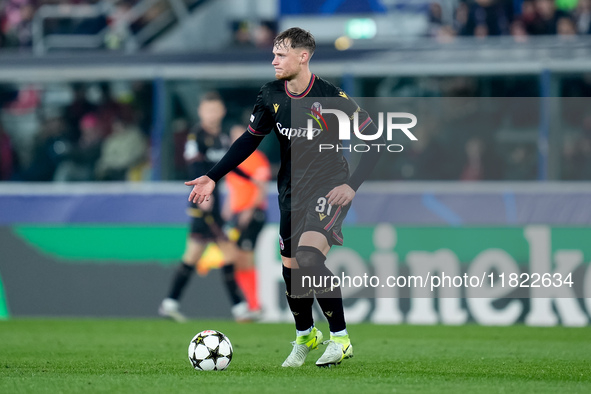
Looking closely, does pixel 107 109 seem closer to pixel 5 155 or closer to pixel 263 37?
pixel 5 155

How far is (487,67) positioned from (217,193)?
4349 millimetres

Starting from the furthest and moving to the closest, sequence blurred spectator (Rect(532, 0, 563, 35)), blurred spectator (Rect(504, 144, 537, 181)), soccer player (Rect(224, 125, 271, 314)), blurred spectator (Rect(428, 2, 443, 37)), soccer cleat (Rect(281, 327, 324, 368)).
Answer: blurred spectator (Rect(428, 2, 443, 37)) → blurred spectator (Rect(532, 0, 563, 35)) → blurred spectator (Rect(504, 144, 537, 181)) → soccer player (Rect(224, 125, 271, 314)) → soccer cleat (Rect(281, 327, 324, 368))

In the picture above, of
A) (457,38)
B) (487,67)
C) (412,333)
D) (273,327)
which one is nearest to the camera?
(412,333)

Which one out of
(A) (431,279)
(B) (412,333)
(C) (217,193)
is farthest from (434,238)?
(C) (217,193)

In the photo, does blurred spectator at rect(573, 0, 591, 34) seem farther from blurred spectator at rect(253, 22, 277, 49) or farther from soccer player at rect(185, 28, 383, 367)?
soccer player at rect(185, 28, 383, 367)

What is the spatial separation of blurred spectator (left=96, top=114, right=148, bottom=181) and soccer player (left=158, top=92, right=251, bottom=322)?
3002 millimetres

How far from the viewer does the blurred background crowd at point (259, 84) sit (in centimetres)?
1225

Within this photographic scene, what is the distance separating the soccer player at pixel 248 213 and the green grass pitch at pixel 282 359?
3.04 feet

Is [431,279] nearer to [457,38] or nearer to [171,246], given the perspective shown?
[171,246]

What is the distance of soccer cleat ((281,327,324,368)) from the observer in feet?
22.2

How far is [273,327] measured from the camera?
429 inches

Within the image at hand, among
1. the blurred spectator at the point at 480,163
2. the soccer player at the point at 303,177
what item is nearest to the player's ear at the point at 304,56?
the soccer player at the point at 303,177

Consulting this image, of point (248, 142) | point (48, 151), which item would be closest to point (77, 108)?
point (48, 151)

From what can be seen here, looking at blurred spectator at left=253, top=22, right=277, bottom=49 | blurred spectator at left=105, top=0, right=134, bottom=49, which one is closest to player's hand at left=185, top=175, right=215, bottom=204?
blurred spectator at left=253, top=22, right=277, bottom=49
